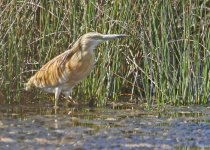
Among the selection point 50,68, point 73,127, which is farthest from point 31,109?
point 73,127

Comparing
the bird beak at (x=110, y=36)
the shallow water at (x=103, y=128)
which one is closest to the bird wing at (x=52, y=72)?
the shallow water at (x=103, y=128)

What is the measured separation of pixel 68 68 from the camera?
9070mm

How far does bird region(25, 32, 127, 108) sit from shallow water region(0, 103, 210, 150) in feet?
1.06

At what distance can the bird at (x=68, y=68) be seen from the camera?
890 cm

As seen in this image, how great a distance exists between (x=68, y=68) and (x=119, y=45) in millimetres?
767

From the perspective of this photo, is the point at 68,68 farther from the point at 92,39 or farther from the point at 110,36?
the point at 110,36

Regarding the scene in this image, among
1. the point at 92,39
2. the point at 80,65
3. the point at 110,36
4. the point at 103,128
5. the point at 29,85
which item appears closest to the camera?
the point at 103,128

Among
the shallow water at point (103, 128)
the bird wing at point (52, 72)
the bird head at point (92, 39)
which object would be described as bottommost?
the shallow water at point (103, 128)

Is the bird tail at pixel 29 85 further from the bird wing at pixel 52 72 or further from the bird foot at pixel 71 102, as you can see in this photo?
the bird foot at pixel 71 102

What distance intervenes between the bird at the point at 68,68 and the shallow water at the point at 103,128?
0.32 m

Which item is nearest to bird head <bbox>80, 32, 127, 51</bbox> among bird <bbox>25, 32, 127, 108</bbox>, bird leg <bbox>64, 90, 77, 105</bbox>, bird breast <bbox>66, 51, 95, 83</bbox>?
bird <bbox>25, 32, 127, 108</bbox>

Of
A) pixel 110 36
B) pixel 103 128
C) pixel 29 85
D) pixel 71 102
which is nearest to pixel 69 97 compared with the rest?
pixel 71 102

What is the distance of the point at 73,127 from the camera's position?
7531 millimetres

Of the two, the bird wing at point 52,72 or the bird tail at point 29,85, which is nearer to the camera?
the bird wing at point 52,72
